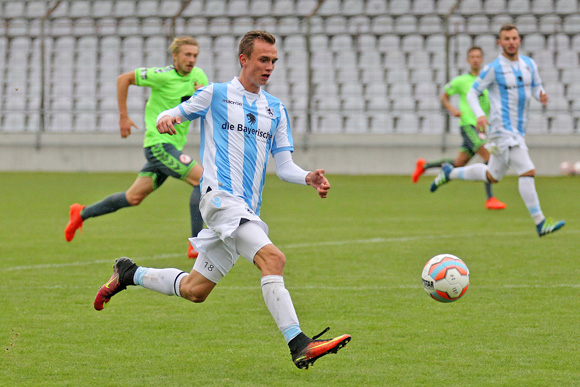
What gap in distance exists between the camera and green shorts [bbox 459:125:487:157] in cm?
1393

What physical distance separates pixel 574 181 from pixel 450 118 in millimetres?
4148

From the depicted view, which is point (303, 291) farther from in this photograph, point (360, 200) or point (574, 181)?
point (574, 181)

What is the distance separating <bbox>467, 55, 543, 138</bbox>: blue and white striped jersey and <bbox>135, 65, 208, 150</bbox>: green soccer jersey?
10.8 ft

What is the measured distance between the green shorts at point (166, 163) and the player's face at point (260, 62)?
3628 millimetres

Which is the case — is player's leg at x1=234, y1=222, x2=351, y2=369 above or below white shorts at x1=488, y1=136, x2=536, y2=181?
below

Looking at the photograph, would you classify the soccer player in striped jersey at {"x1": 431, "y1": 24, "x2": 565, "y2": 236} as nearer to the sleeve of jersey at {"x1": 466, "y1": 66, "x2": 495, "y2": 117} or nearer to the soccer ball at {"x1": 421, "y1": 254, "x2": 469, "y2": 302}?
the sleeve of jersey at {"x1": 466, "y1": 66, "x2": 495, "y2": 117}

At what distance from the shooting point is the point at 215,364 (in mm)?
4738

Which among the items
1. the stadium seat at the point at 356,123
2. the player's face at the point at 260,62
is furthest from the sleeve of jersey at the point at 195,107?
the stadium seat at the point at 356,123

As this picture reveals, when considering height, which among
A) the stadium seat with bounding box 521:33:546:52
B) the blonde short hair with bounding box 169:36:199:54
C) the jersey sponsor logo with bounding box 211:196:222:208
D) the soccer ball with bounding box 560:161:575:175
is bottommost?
the jersey sponsor logo with bounding box 211:196:222:208

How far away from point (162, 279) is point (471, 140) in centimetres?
948

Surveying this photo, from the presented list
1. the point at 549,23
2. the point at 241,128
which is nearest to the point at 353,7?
the point at 549,23

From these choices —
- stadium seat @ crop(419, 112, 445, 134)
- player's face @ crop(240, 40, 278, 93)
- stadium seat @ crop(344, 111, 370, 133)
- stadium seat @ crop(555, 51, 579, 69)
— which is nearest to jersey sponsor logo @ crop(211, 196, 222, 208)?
player's face @ crop(240, 40, 278, 93)

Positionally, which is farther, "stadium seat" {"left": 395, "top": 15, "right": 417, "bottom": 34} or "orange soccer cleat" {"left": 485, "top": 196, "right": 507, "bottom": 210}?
"stadium seat" {"left": 395, "top": 15, "right": 417, "bottom": 34}

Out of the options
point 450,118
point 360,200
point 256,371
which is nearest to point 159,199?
point 360,200
